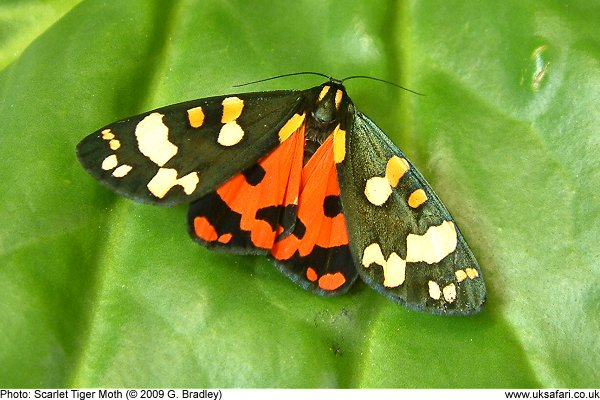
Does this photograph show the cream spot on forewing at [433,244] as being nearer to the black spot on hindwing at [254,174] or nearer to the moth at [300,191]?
the moth at [300,191]

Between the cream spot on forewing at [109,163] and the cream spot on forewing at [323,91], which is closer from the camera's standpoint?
the cream spot on forewing at [109,163]

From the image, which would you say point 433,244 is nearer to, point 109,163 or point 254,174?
point 254,174

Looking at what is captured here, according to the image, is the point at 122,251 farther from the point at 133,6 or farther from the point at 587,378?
the point at 587,378

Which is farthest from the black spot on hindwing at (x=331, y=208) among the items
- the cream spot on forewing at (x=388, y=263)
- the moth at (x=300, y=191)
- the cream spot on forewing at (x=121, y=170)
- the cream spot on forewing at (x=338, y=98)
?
the cream spot on forewing at (x=121, y=170)

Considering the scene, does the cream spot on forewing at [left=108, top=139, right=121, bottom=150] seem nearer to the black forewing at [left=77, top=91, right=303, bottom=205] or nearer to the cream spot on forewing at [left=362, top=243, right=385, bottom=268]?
the black forewing at [left=77, top=91, right=303, bottom=205]

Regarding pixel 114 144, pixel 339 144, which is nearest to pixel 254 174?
pixel 339 144

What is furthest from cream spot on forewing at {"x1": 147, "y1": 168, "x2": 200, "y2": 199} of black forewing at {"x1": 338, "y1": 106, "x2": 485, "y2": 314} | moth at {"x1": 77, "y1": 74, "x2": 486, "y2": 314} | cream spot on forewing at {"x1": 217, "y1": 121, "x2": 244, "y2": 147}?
black forewing at {"x1": 338, "y1": 106, "x2": 485, "y2": 314}
